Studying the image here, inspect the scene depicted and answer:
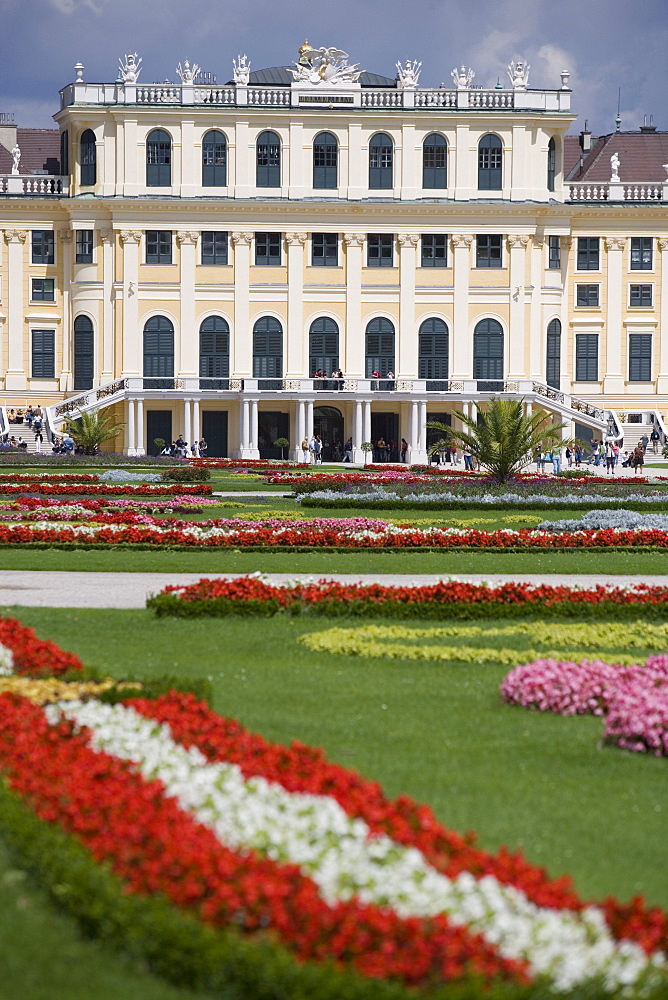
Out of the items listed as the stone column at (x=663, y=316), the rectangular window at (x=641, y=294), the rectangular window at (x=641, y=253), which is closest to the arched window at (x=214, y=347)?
the rectangular window at (x=641, y=294)

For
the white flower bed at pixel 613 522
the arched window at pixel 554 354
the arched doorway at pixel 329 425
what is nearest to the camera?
the white flower bed at pixel 613 522

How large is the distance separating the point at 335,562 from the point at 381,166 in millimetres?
50686

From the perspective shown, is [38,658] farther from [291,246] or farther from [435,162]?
[435,162]

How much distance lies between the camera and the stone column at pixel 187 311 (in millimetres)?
67812

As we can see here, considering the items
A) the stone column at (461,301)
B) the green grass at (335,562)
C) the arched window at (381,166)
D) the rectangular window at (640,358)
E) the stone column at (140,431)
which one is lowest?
the green grass at (335,562)

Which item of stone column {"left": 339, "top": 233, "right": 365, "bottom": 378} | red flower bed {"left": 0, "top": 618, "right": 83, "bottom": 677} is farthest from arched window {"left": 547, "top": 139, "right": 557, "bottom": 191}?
red flower bed {"left": 0, "top": 618, "right": 83, "bottom": 677}

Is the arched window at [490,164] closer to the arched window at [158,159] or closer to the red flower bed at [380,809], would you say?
the arched window at [158,159]

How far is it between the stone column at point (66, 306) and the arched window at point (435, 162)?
17497 millimetres

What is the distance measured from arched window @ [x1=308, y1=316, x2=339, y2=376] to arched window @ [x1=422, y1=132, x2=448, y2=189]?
26.7 ft

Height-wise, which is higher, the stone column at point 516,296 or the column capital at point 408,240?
the column capital at point 408,240

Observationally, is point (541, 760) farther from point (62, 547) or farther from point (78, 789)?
point (62, 547)

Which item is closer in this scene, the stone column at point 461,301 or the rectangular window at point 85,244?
the rectangular window at point 85,244

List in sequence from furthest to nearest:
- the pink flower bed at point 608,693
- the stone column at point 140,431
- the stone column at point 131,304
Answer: the stone column at point 131,304 < the stone column at point 140,431 < the pink flower bed at point 608,693

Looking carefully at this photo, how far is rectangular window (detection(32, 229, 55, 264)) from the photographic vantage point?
69.6m
